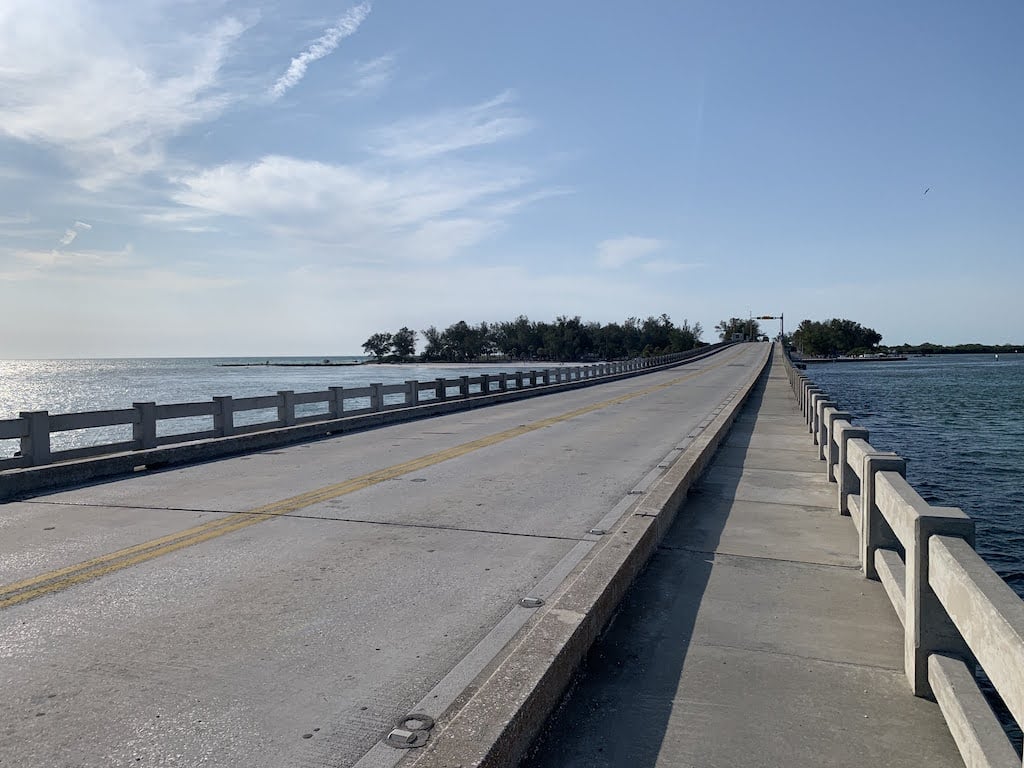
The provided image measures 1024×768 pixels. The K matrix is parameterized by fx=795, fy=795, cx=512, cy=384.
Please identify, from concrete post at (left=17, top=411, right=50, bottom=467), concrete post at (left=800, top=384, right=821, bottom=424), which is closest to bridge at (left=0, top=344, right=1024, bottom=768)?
concrete post at (left=17, top=411, right=50, bottom=467)

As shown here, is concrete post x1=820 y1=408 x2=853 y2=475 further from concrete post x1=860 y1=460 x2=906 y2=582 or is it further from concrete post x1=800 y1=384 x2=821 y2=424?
concrete post x1=800 y1=384 x2=821 y2=424

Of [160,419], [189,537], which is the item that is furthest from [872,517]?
[160,419]

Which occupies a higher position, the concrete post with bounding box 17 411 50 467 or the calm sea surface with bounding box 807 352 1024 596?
the concrete post with bounding box 17 411 50 467

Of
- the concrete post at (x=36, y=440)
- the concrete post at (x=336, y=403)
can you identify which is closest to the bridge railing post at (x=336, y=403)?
the concrete post at (x=336, y=403)

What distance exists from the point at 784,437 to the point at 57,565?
1379 cm

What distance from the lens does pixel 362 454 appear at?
14055 mm

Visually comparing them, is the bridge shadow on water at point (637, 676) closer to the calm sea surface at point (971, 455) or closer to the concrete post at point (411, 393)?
the calm sea surface at point (971, 455)

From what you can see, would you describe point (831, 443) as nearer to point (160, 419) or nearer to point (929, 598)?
point (929, 598)

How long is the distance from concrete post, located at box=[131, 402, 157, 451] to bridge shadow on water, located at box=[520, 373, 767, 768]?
910 centimetres

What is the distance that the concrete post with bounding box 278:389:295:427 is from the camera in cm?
1620

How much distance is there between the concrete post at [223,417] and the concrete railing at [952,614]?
1198 centimetres

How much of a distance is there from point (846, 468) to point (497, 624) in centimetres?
473

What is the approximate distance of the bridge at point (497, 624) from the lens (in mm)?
3787

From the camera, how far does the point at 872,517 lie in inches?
247
